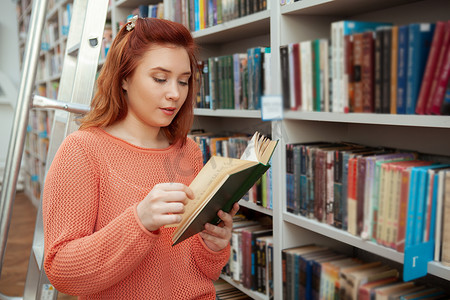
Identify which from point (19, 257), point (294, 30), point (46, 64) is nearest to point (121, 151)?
point (294, 30)

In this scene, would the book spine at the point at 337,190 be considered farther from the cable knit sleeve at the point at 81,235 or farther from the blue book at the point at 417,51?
the cable knit sleeve at the point at 81,235

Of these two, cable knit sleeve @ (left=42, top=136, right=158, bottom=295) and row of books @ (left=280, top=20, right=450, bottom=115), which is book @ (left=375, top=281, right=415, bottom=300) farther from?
cable knit sleeve @ (left=42, top=136, right=158, bottom=295)

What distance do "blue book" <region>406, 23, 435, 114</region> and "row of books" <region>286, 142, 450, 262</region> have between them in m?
0.10

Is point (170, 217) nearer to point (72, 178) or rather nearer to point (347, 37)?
point (72, 178)

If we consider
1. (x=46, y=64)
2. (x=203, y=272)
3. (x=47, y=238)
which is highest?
(x=46, y=64)

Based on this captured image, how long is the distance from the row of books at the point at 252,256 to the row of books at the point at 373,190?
0.68m

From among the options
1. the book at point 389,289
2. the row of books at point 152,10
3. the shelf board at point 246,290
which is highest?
the row of books at point 152,10

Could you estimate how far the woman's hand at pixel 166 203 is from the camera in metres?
0.69

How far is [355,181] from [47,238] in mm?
604

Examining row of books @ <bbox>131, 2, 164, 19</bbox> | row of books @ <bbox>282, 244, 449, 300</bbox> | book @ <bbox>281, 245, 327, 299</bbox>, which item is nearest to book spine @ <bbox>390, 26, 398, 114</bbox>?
row of books @ <bbox>282, 244, 449, 300</bbox>

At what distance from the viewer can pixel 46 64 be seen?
161 inches

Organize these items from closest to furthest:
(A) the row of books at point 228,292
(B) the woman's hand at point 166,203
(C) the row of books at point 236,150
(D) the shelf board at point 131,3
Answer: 1. (B) the woman's hand at point 166,203
2. (C) the row of books at point 236,150
3. (A) the row of books at point 228,292
4. (D) the shelf board at point 131,3

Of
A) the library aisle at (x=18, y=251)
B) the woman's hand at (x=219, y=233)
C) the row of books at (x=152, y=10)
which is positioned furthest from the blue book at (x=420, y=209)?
the library aisle at (x=18, y=251)

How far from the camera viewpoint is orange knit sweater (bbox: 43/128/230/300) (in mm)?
761
